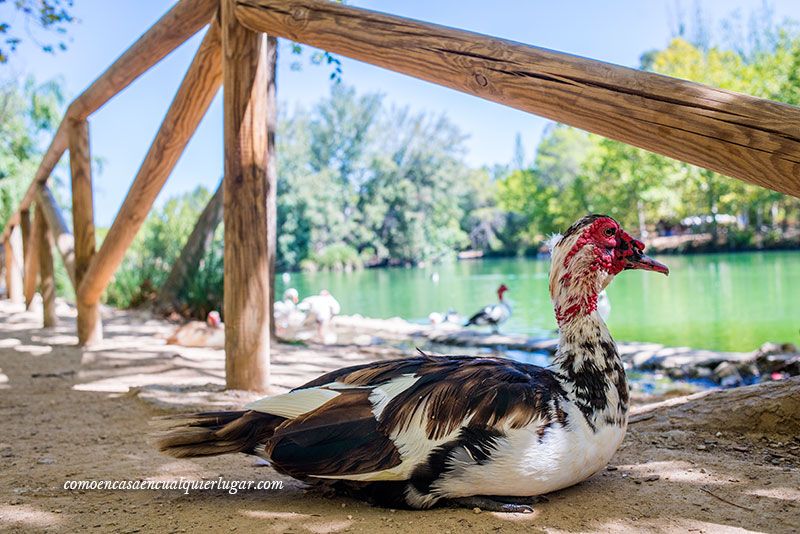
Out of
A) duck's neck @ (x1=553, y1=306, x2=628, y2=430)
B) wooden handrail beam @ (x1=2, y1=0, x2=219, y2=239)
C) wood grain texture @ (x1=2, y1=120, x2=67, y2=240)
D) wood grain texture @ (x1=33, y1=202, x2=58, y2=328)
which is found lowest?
duck's neck @ (x1=553, y1=306, x2=628, y2=430)

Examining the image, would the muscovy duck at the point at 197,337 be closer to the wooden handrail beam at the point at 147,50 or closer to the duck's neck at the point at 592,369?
the wooden handrail beam at the point at 147,50

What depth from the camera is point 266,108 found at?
4.36 metres

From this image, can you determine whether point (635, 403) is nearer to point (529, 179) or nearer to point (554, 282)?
point (554, 282)

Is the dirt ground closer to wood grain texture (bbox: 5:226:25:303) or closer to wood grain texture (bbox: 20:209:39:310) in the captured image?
wood grain texture (bbox: 20:209:39:310)

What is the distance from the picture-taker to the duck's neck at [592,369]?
6.65 ft

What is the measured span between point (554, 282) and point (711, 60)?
40.6 meters

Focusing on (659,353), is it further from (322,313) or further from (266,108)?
(266,108)

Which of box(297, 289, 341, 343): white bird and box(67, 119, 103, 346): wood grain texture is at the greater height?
box(67, 119, 103, 346): wood grain texture

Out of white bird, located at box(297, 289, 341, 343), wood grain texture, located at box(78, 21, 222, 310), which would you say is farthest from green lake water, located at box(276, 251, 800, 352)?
wood grain texture, located at box(78, 21, 222, 310)

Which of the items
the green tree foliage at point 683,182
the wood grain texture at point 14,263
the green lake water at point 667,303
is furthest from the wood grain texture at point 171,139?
the green tree foliage at point 683,182

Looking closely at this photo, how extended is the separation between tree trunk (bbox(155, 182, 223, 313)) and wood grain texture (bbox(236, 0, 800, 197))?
7898 mm

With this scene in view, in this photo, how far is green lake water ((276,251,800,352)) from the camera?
33.5ft

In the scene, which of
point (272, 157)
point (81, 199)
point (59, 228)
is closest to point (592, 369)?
point (81, 199)

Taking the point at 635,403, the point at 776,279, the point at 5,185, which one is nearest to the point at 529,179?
the point at 776,279
